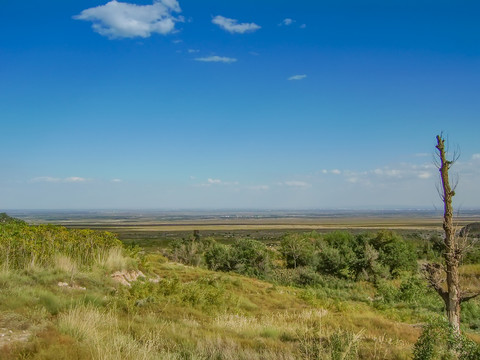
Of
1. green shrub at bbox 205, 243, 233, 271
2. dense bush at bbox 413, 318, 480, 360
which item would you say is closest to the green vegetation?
dense bush at bbox 413, 318, 480, 360

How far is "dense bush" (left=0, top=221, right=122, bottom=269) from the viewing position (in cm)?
1456

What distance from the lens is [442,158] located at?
10352 millimetres

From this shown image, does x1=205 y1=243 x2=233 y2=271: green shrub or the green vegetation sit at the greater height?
the green vegetation

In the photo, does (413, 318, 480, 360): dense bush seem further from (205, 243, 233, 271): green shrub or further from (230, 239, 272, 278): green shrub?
(205, 243, 233, 271): green shrub

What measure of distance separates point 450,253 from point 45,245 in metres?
14.0

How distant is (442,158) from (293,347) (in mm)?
6262

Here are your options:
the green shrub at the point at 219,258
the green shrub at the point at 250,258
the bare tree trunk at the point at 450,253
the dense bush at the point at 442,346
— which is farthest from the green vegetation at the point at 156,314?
the green shrub at the point at 219,258

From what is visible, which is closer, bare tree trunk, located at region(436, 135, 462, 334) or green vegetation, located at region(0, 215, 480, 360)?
green vegetation, located at region(0, 215, 480, 360)

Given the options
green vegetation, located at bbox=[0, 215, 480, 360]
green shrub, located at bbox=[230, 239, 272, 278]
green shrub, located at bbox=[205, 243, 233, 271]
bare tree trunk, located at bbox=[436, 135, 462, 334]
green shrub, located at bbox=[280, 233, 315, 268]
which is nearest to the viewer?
green vegetation, located at bbox=[0, 215, 480, 360]

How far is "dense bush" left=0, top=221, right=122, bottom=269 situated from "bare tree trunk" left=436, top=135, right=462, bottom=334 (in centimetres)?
1284

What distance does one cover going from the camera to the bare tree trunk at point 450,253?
9680 mm

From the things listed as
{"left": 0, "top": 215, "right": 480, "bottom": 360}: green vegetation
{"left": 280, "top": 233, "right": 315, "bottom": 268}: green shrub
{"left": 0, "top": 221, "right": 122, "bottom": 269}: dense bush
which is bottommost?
{"left": 280, "top": 233, "right": 315, "bottom": 268}: green shrub

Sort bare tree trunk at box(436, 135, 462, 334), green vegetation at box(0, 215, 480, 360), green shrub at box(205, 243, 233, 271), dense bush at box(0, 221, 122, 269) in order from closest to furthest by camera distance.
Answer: green vegetation at box(0, 215, 480, 360) → bare tree trunk at box(436, 135, 462, 334) → dense bush at box(0, 221, 122, 269) → green shrub at box(205, 243, 233, 271)

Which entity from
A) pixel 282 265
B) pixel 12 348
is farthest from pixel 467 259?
pixel 12 348
